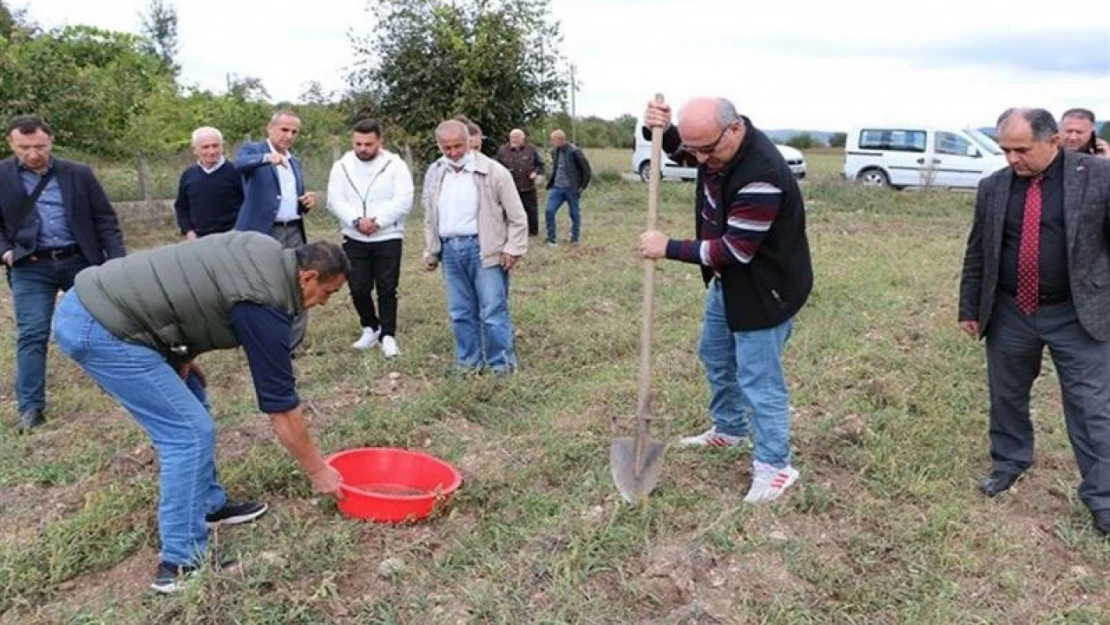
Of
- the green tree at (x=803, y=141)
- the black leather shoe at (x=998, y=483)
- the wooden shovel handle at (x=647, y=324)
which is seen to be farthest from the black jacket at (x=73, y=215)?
the green tree at (x=803, y=141)

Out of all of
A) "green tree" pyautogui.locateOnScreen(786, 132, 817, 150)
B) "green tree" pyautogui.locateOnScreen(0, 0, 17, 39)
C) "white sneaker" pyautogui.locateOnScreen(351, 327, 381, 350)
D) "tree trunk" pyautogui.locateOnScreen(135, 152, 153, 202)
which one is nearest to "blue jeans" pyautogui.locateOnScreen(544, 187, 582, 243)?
"white sneaker" pyautogui.locateOnScreen(351, 327, 381, 350)

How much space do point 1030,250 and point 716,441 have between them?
153 centimetres

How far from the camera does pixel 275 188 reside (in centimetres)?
526

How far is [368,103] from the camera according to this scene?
16.7m

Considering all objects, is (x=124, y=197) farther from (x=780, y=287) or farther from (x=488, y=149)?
(x=780, y=287)

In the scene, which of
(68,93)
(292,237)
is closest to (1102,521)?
(292,237)

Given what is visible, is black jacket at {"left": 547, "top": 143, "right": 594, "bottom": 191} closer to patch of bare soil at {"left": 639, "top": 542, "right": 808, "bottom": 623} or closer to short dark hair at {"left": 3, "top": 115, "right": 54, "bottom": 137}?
short dark hair at {"left": 3, "top": 115, "right": 54, "bottom": 137}

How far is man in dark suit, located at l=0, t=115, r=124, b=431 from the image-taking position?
4379 millimetres

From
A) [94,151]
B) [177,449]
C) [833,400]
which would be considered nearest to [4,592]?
[177,449]

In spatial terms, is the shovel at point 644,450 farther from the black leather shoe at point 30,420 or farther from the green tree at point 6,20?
the green tree at point 6,20

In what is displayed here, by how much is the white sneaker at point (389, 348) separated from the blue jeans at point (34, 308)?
179cm

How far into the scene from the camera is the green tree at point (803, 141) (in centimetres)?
3512

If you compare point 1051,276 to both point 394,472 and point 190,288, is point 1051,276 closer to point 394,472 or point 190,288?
point 394,472

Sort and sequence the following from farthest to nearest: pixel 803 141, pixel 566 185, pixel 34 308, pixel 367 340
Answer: pixel 803 141
pixel 566 185
pixel 367 340
pixel 34 308
